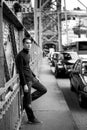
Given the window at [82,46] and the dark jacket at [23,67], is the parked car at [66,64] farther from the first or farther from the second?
the dark jacket at [23,67]

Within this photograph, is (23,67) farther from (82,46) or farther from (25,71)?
(82,46)

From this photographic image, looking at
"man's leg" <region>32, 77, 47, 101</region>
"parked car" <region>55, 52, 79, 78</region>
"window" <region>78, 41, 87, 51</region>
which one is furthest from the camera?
"window" <region>78, 41, 87, 51</region>

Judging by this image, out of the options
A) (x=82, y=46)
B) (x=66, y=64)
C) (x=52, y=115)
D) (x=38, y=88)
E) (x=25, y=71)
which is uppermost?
(x=25, y=71)

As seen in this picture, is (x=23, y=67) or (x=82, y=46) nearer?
(x=23, y=67)

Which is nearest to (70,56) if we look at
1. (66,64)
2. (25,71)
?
(66,64)

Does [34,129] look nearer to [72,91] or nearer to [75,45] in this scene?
[72,91]

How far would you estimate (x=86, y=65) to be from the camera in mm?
10672

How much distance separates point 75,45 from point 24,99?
64.8 feet

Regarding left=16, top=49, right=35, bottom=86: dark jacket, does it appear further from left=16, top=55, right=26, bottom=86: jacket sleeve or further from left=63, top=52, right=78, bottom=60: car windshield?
left=63, top=52, right=78, bottom=60: car windshield

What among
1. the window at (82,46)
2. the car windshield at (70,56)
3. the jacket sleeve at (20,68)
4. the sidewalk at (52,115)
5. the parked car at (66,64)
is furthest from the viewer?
the window at (82,46)

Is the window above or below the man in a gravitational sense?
below

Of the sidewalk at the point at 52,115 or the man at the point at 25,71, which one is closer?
the man at the point at 25,71

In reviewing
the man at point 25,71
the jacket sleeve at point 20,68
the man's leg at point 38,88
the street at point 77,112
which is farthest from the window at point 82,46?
the jacket sleeve at point 20,68

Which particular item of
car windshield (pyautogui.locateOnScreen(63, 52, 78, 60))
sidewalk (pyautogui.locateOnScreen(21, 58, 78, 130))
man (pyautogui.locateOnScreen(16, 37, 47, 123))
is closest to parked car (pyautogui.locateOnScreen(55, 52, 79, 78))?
car windshield (pyautogui.locateOnScreen(63, 52, 78, 60))
